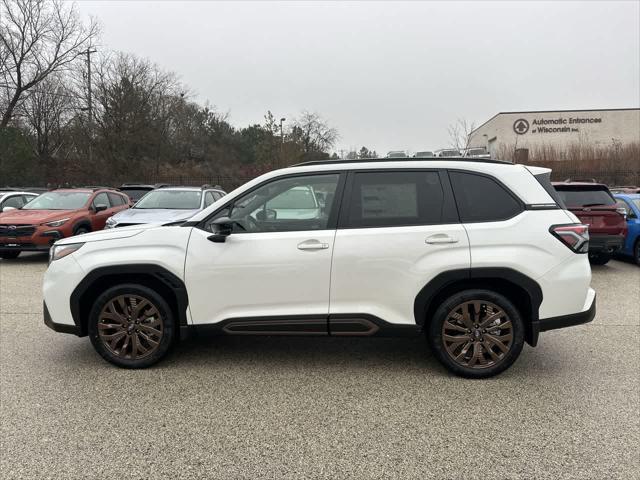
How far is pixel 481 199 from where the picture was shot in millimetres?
3828

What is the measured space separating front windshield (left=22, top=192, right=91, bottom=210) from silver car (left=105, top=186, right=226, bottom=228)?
1962 mm

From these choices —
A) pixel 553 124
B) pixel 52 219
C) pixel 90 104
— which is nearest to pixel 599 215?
pixel 52 219

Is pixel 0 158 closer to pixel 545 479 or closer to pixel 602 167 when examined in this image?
pixel 545 479

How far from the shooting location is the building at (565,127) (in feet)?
130

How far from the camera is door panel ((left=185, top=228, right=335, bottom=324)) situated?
3.76m

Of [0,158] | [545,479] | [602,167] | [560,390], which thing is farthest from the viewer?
[602,167]

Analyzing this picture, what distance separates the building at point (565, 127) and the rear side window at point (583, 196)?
32821 mm

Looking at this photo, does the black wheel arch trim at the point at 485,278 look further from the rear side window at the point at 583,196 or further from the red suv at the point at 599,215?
the rear side window at the point at 583,196

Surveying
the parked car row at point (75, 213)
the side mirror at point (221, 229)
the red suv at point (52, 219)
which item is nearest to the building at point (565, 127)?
the parked car row at point (75, 213)

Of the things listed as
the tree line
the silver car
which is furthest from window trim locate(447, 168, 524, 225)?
the tree line

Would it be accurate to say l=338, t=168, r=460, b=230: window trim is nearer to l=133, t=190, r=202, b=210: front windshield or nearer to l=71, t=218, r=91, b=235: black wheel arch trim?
l=133, t=190, r=202, b=210: front windshield

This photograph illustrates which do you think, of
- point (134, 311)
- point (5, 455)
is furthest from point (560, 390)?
point (5, 455)

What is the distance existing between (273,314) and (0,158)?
27554 mm

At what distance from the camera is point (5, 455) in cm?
277
